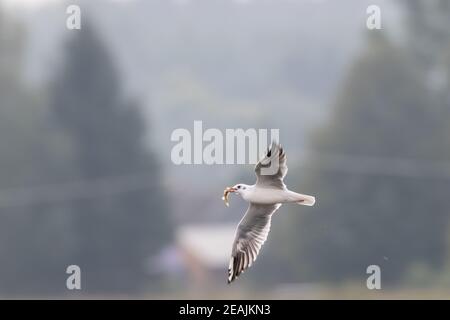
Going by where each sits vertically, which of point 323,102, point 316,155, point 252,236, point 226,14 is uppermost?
point 226,14

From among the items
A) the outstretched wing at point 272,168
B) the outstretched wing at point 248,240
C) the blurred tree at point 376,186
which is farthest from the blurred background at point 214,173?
the outstretched wing at point 272,168

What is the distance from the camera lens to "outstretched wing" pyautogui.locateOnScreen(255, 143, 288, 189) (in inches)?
462

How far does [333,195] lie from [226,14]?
24915 millimetres

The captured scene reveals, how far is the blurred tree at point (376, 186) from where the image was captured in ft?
129

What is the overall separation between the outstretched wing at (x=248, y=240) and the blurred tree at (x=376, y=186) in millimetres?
24160

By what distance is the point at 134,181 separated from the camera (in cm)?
4459

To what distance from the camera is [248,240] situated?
1289 cm

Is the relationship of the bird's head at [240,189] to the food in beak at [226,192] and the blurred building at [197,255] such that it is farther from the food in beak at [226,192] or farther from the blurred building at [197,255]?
the blurred building at [197,255]

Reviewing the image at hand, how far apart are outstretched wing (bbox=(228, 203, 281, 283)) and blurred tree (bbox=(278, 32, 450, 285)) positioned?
2416cm

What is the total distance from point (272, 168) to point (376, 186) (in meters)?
29.1

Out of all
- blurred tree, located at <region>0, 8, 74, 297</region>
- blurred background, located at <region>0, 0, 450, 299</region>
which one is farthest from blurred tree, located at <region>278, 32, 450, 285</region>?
blurred tree, located at <region>0, 8, 74, 297</region>

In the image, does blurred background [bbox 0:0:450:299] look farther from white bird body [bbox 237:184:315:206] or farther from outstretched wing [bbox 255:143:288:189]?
outstretched wing [bbox 255:143:288:189]
